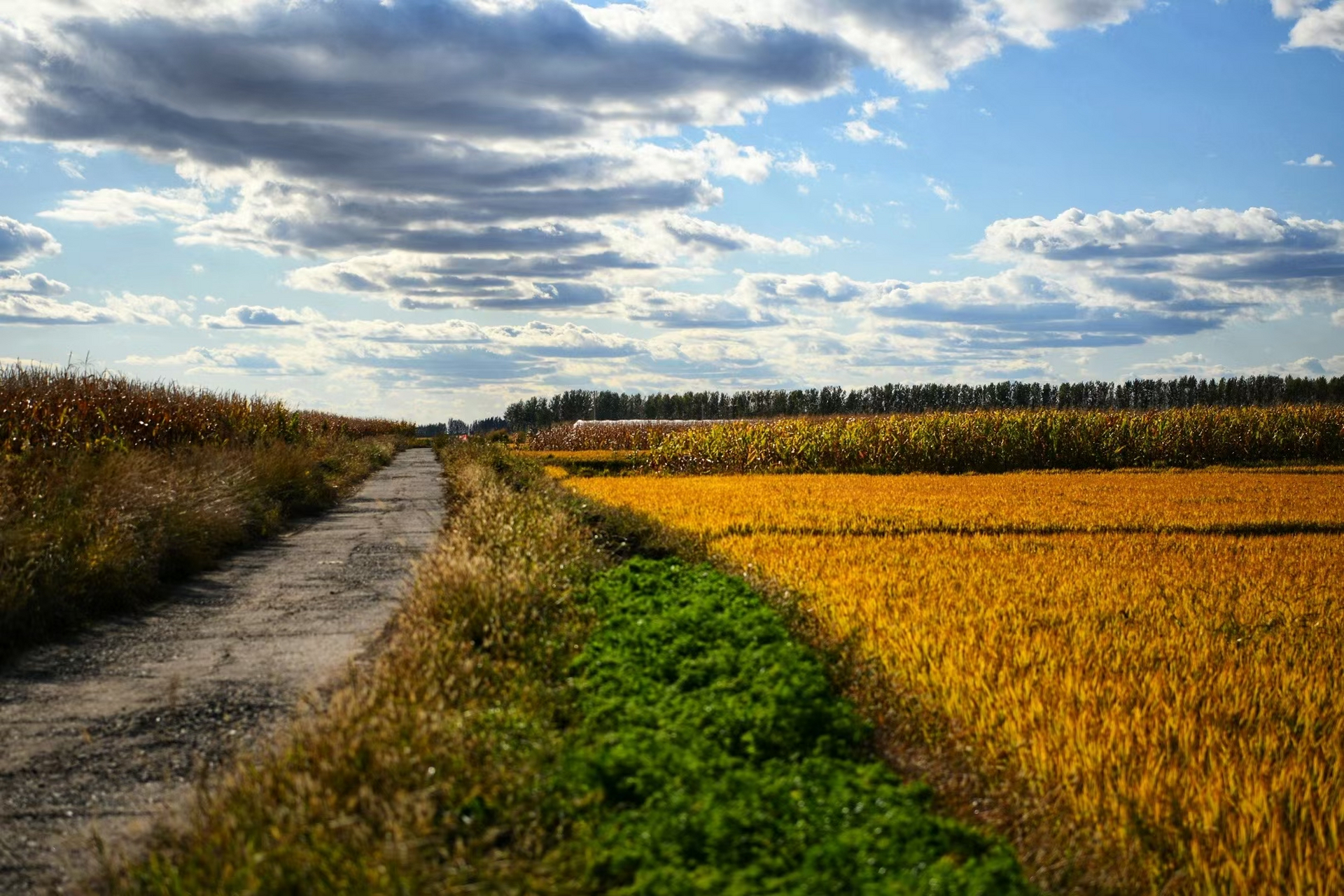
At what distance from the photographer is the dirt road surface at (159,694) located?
455 centimetres

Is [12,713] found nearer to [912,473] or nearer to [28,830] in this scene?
[28,830]

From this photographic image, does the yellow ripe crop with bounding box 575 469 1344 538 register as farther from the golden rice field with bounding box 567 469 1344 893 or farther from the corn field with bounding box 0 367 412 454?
the corn field with bounding box 0 367 412 454

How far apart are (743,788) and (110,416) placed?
1559 centimetres

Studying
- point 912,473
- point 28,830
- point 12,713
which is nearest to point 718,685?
point 28,830

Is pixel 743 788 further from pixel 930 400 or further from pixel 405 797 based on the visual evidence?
pixel 930 400

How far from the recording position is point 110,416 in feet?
53.0

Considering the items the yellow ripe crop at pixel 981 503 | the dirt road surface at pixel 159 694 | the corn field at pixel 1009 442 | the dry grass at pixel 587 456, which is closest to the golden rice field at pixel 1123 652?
the yellow ripe crop at pixel 981 503

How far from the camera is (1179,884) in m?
3.74

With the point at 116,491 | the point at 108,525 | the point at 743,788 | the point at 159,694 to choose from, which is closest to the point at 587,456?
the point at 116,491

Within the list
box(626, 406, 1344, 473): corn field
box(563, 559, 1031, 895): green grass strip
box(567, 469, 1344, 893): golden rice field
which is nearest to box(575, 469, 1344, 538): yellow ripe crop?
box(567, 469, 1344, 893): golden rice field

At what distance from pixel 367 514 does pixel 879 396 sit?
94924 mm

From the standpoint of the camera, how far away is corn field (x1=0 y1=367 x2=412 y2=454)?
44.6 ft

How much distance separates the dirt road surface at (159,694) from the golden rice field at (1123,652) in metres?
3.62

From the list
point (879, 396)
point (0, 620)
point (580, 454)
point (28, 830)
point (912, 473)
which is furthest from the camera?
point (879, 396)
